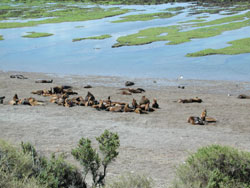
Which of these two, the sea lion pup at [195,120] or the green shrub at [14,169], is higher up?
the green shrub at [14,169]

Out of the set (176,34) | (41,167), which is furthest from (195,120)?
(176,34)

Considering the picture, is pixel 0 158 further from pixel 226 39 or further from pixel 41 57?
pixel 226 39

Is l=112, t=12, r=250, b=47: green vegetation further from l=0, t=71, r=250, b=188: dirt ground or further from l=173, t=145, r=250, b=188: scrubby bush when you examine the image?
l=173, t=145, r=250, b=188: scrubby bush

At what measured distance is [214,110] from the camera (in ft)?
50.5

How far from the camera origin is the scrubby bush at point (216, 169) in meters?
6.35

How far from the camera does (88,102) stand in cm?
1631

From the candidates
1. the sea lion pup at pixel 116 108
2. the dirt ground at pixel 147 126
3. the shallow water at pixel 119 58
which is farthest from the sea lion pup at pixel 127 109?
the shallow water at pixel 119 58

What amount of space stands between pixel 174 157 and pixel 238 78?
44.9ft

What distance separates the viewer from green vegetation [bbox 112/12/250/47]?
117 feet

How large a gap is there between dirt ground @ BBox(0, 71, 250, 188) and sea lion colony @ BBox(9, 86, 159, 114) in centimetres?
32

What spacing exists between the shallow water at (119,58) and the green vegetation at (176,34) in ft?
3.14

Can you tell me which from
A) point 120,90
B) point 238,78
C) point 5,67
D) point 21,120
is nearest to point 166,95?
point 120,90

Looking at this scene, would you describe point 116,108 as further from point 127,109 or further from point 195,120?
point 195,120

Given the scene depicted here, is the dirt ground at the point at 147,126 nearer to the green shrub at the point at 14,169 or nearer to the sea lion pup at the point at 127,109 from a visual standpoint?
the sea lion pup at the point at 127,109
